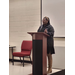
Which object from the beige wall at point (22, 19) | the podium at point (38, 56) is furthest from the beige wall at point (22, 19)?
the podium at point (38, 56)

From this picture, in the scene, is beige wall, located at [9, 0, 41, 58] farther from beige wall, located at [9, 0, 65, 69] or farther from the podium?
the podium

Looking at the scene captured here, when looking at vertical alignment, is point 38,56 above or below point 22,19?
below

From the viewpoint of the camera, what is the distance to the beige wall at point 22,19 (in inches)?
219

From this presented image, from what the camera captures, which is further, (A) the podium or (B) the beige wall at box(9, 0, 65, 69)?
(B) the beige wall at box(9, 0, 65, 69)

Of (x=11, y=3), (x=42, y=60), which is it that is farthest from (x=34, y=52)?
(x=11, y=3)

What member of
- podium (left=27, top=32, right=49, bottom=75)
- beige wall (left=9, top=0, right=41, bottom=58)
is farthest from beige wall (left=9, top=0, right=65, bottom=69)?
podium (left=27, top=32, right=49, bottom=75)

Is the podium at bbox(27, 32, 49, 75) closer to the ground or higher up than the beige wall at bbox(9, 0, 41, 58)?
closer to the ground

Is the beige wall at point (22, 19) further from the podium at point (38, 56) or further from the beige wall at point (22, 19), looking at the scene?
the podium at point (38, 56)

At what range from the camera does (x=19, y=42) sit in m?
5.91

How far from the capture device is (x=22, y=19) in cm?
582

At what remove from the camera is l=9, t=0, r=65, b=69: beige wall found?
5559 mm

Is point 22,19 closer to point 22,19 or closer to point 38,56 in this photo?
point 22,19

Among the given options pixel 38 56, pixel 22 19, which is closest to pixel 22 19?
pixel 22 19

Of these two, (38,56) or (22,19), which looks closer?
(38,56)
